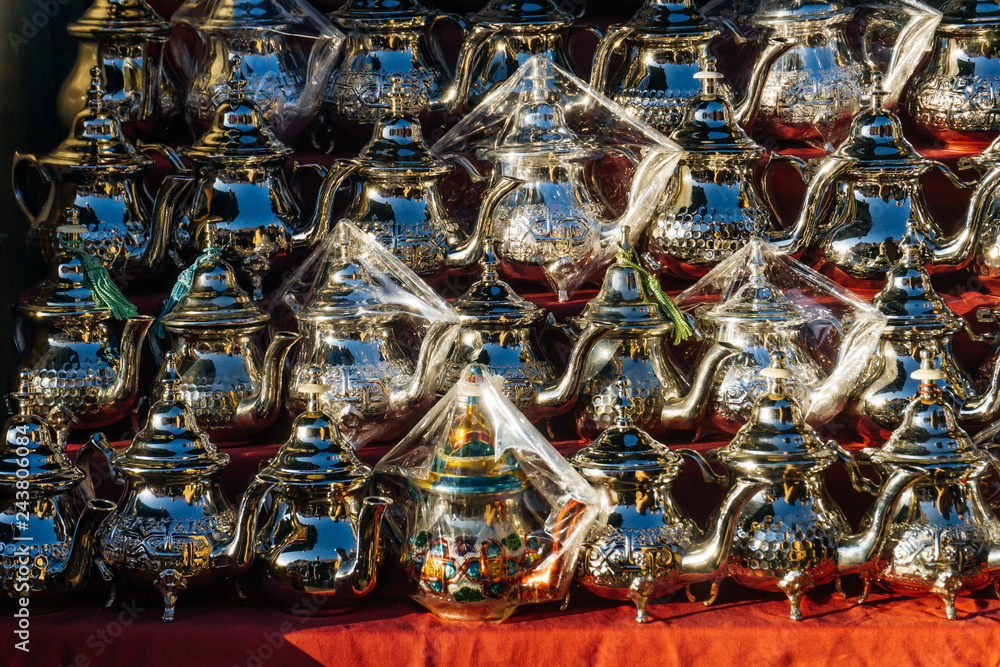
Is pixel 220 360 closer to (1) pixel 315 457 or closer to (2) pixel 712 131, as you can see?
(1) pixel 315 457

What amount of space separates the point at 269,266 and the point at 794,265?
0.73 meters

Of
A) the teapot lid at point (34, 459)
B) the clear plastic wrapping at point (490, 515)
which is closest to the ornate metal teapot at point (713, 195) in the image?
the clear plastic wrapping at point (490, 515)

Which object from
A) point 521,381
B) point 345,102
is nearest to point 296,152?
point 345,102

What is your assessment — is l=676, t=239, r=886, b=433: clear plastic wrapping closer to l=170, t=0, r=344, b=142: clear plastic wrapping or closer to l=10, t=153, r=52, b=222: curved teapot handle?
l=170, t=0, r=344, b=142: clear plastic wrapping

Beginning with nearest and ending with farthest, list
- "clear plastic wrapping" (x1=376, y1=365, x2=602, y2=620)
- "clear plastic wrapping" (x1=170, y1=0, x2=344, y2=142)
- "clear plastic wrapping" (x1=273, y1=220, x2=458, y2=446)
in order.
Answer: "clear plastic wrapping" (x1=376, y1=365, x2=602, y2=620) < "clear plastic wrapping" (x1=273, y1=220, x2=458, y2=446) < "clear plastic wrapping" (x1=170, y1=0, x2=344, y2=142)

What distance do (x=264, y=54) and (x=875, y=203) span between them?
926mm

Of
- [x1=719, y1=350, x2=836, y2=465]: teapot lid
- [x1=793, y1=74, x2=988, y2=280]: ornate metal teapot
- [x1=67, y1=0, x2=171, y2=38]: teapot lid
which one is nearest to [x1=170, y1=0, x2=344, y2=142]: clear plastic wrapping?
[x1=67, y1=0, x2=171, y2=38]: teapot lid

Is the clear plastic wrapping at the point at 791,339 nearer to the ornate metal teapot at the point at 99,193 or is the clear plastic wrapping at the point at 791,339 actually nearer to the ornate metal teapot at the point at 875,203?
the ornate metal teapot at the point at 875,203

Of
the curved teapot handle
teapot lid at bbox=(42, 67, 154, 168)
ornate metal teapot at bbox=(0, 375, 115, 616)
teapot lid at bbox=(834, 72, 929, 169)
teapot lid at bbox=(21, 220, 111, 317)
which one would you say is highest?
teapot lid at bbox=(834, 72, 929, 169)

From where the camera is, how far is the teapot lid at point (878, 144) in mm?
2115

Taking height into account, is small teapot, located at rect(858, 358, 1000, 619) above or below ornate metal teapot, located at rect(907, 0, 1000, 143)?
below

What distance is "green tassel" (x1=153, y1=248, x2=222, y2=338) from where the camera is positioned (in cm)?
201

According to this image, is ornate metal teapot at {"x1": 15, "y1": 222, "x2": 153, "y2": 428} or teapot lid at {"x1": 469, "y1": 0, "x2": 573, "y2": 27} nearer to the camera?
ornate metal teapot at {"x1": 15, "y1": 222, "x2": 153, "y2": 428}

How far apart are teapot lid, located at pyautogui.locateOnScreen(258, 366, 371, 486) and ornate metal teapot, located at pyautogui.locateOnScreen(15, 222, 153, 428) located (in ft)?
1.11
